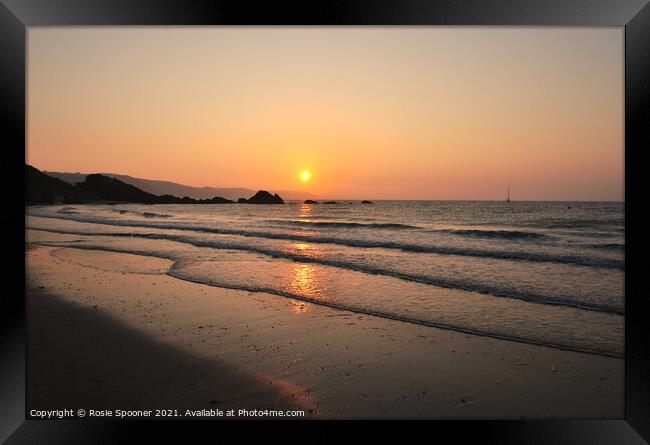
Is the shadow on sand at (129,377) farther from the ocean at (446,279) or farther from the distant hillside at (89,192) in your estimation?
the distant hillside at (89,192)

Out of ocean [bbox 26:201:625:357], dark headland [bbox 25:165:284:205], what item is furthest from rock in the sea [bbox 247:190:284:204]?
ocean [bbox 26:201:625:357]

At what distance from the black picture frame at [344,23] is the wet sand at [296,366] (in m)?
0.40

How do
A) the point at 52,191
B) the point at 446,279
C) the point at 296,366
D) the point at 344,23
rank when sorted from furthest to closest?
the point at 52,191 < the point at 446,279 < the point at 296,366 < the point at 344,23

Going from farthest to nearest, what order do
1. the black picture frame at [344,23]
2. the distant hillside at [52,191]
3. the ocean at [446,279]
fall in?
1. the distant hillside at [52,191]
2. the ocean at [446,279]
3. the black picture frame at [344,23]

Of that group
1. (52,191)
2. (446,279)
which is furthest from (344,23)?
(52,191)

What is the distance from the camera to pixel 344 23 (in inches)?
107

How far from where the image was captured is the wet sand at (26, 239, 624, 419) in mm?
3100

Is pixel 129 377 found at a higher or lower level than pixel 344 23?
lower

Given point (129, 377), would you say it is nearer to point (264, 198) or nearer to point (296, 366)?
point (296, 366)

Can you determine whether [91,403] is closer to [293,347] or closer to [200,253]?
[293,347]

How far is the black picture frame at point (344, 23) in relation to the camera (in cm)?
262

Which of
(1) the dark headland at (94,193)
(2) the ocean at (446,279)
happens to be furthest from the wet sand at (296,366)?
(1) the dark headland at (94,193)

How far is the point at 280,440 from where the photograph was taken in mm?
2617

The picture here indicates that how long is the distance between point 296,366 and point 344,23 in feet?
9.87
